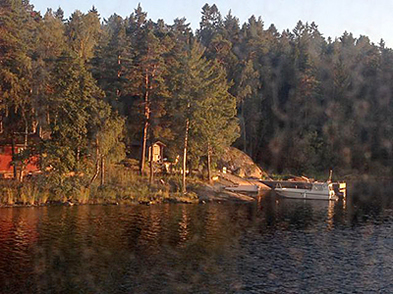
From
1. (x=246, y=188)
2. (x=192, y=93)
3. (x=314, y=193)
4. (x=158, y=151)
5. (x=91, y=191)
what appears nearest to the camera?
(x=91, y=191)

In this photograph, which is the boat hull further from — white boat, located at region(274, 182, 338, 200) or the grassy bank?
the grassy bank

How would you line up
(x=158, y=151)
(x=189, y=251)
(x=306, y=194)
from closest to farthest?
(x=189, y=251) → (x=306, y=194) → (x=158, y=151)

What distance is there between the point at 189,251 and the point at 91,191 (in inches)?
960

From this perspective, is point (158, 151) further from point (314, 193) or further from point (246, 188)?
point (314, 193)

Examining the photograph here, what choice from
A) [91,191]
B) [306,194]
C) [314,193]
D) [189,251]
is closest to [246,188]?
[306,194]

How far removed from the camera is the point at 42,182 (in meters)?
51.2

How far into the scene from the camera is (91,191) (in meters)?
52.8

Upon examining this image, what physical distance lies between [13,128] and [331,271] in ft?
143

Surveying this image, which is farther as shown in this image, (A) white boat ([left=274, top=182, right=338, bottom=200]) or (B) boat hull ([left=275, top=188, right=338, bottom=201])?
(A) white boat ([left=274, top=182, right=338, bottom=200])

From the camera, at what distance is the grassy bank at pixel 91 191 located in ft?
160

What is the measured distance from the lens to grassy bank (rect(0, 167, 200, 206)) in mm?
48781

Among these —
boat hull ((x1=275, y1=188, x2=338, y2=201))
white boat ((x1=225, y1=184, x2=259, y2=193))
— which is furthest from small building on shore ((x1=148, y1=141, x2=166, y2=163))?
boat hull ((x1=275, y1=188, x2=338, y2=201))

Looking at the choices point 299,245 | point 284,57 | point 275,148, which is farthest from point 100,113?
point 284,57

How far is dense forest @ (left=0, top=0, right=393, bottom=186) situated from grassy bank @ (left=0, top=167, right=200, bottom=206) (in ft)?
6.37
